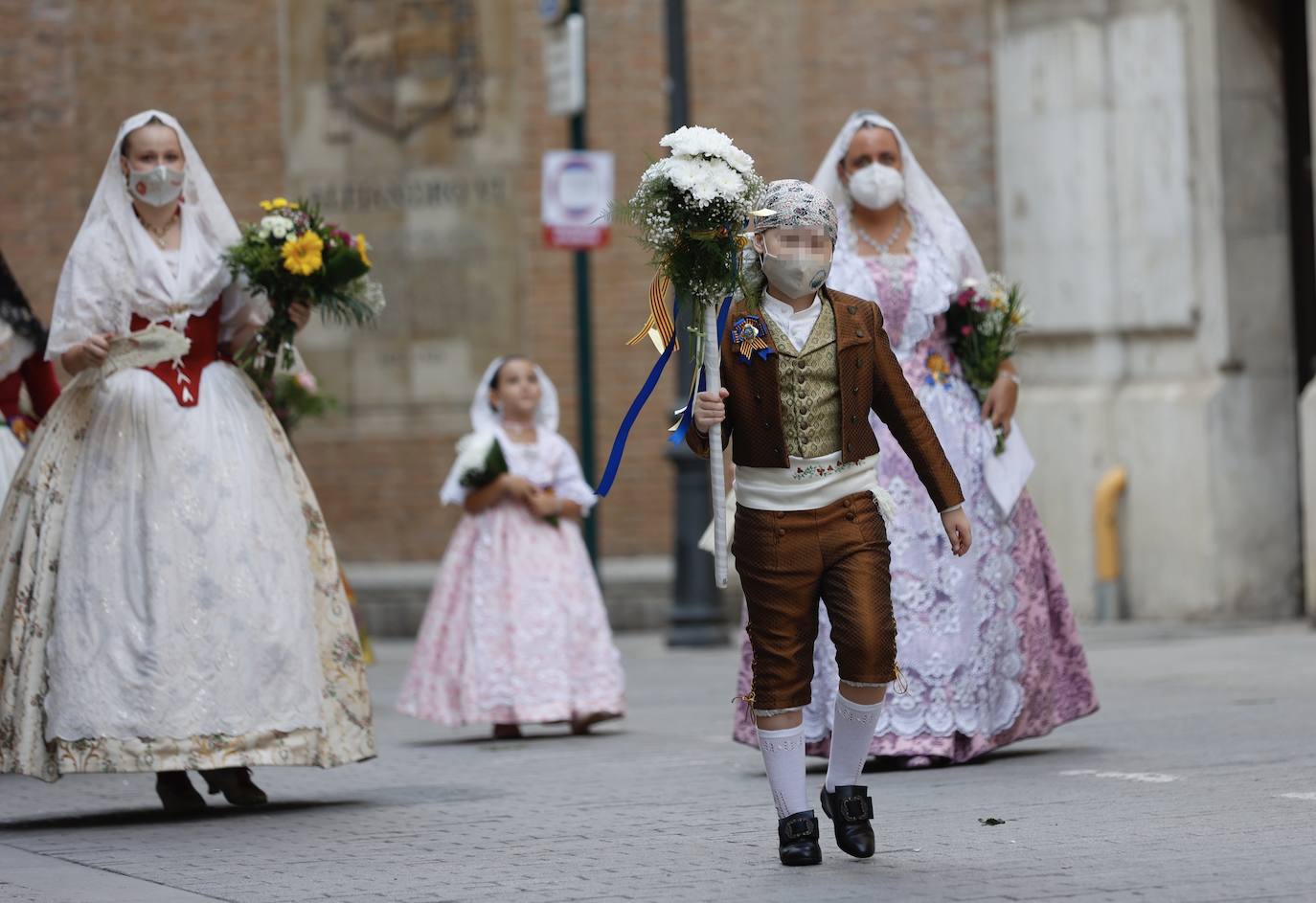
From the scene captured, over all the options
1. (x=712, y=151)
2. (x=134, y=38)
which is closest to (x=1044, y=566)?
(x=712, y=151)

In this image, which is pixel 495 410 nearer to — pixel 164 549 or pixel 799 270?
pixel 164 549

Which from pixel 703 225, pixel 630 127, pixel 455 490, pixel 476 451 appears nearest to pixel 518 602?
pixel 455 490

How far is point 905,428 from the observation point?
6.96 metres

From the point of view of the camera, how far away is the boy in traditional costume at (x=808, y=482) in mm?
6730

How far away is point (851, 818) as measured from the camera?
670cm

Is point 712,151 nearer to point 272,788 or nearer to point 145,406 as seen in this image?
point 145,406

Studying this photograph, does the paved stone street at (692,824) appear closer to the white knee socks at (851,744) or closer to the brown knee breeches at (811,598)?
the white knee socks at (851,744)

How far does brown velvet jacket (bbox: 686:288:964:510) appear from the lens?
271 inches

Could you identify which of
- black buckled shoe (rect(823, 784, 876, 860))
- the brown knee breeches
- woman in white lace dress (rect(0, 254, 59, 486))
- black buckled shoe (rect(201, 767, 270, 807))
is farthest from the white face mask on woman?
woman in white lace dress (rect(0, 254, 59, 486))

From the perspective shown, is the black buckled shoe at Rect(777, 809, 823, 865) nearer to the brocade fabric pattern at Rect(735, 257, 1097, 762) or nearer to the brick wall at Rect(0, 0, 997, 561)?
the brocade fabric pattern at Rect(735, 257, 1097, 762)

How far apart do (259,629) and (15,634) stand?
83 centimetres

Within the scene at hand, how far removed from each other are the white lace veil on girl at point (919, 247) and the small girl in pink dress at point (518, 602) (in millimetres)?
2922

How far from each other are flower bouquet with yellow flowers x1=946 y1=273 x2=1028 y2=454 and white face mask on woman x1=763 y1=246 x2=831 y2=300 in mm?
2534

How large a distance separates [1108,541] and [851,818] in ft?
35.0
